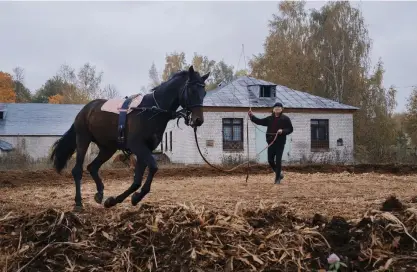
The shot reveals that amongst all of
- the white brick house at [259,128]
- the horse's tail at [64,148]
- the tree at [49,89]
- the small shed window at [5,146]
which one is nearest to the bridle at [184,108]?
the horse's tail at [64,148]

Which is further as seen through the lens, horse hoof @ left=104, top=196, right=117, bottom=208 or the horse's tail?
the horse's tail

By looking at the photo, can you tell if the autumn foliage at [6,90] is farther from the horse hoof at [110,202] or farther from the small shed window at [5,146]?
the horse hoof at [110,202]

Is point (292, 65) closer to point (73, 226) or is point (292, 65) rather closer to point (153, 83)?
point (153, 83)

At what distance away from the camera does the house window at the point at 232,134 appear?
27.5m

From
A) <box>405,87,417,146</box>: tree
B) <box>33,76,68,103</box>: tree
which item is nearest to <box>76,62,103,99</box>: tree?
<box>33,76,68,103</box>: tree

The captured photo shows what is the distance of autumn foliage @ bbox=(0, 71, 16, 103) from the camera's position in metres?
54.2

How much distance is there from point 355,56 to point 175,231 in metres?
37.4

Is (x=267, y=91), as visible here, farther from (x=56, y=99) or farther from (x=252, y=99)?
(x=56, y=99)

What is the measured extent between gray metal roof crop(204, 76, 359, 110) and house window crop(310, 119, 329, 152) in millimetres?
1042

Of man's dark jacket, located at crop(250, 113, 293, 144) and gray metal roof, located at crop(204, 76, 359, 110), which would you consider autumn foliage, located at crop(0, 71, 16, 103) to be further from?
man's dark jacket, located at crop(250, 113, 293, 144)

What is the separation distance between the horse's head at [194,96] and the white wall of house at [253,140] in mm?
19026

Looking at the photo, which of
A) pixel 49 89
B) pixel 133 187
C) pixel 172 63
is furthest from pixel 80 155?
pixel 49 89

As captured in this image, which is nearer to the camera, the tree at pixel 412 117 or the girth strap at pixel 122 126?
the girth strap at pixel 122 126

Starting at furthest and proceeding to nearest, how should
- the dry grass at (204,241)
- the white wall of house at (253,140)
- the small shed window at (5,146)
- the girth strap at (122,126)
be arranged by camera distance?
the small shed window at (5,146), the white wall of house at (253,140), the girth strap at (122,126), the dry grass at (204,241)
